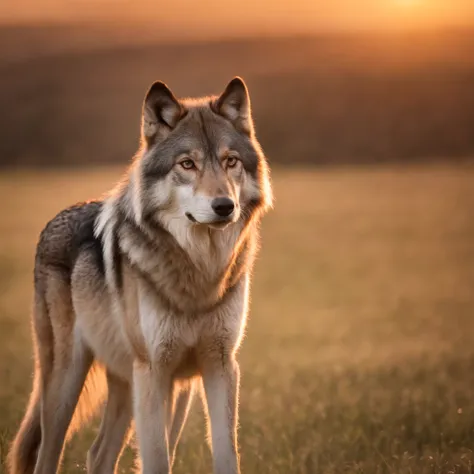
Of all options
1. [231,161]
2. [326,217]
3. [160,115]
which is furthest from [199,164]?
[326,217]

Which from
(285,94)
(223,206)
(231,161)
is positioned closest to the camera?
(223,206)

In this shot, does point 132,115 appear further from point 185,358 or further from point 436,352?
point 185,358

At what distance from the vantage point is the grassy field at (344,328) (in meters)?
6.80

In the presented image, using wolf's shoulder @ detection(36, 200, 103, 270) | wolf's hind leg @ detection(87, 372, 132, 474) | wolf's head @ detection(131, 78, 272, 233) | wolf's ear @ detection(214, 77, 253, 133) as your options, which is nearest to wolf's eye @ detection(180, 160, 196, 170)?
wolf's head @ detection(131, 78, 272, 233)

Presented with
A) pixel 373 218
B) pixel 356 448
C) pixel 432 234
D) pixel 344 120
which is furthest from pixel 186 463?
pixel 344 120

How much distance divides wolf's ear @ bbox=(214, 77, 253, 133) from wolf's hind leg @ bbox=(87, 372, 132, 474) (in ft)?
6.54

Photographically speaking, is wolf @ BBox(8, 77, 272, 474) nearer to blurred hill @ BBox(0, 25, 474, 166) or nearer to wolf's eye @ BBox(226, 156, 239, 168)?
wolf's eye @ BBox(226, 156, 239, 168)

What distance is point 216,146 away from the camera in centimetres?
527

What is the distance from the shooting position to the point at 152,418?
5.23 m

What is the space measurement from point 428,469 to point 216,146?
7.97 ft

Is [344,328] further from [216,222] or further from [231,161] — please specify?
[216,222]

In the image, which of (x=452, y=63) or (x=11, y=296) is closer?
(x=11, y=296)

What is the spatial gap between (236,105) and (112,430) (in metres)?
2.39

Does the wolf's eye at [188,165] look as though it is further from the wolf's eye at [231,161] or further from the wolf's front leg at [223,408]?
the wolf's front leg at [223,408]
